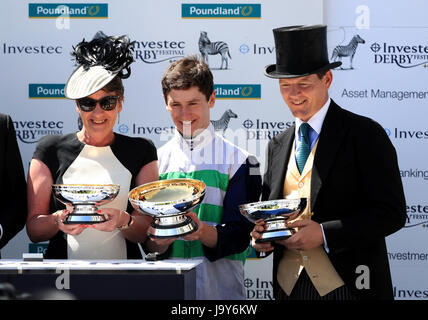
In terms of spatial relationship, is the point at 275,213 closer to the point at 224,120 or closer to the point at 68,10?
the point at 224,120

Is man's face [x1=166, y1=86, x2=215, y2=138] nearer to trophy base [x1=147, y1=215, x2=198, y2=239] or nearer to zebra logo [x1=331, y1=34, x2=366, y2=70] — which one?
trophy base [x1=147, y1=215, x2=198, y2=239]

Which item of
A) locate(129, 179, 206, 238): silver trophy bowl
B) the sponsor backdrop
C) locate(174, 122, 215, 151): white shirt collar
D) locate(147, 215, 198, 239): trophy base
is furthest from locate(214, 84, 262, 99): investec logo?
locate(147, 215, 198, 239): trophy base

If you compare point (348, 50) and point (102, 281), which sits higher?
point (348, 50)

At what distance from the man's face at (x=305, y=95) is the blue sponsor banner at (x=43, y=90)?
213cm

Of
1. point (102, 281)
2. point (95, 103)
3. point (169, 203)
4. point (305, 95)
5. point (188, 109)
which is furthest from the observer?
point (188, 109)

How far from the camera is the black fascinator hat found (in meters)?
3.20

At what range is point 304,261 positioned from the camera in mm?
3018

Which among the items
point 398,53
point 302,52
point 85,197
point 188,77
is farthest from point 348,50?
point 85,197

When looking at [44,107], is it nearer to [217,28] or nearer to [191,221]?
[217,28]

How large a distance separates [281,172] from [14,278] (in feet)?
4.33

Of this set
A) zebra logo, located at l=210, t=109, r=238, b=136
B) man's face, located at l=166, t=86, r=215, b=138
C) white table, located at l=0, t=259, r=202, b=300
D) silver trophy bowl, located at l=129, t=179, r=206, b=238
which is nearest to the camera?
white table, located at l=0, t=259, r=202, b=300

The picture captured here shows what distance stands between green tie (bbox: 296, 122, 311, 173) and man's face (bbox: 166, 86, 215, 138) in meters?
0.52

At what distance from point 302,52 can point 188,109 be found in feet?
2.10
